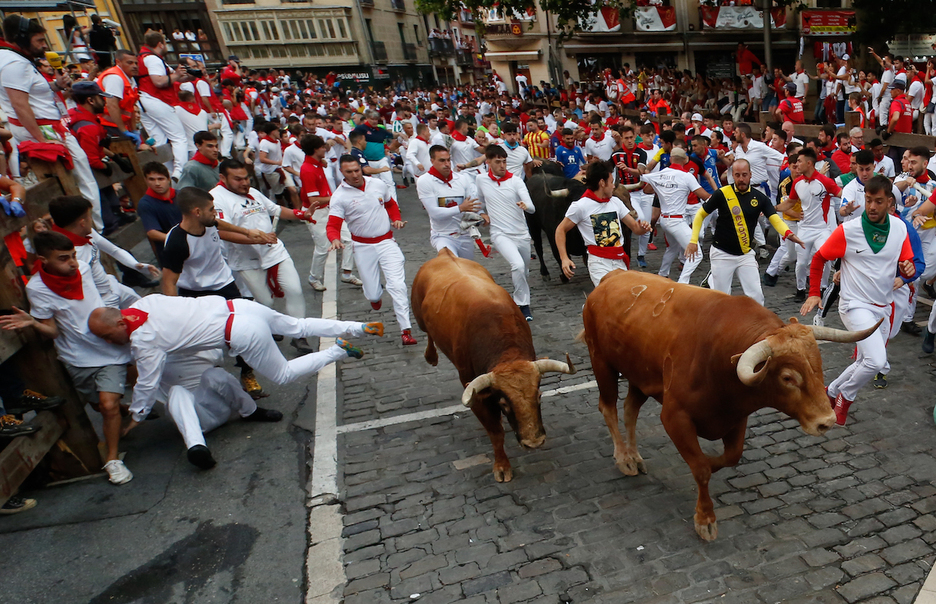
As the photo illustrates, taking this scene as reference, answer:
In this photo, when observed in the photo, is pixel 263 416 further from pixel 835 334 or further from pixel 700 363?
pixel 835 334

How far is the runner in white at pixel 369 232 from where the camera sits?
824 cm

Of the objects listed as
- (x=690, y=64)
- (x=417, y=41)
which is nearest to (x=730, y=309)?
(x=690, y=64)

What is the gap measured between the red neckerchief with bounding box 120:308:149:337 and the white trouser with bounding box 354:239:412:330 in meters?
3.31

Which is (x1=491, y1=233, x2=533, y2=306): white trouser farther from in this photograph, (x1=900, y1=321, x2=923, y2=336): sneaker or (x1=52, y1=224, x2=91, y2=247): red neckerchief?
(x1=52, y1=224, x2=91, y2=247): red neckerchief

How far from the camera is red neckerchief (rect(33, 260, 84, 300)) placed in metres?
5.29

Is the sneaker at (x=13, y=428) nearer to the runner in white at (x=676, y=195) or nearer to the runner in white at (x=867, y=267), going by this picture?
the runner in white at (x=867, y=267)

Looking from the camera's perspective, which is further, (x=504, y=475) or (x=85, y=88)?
(x=85, y=88)

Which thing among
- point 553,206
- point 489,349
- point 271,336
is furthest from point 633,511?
point 553,206

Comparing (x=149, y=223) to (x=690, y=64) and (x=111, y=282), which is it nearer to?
(x=111, y=282)

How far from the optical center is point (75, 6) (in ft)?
43.4

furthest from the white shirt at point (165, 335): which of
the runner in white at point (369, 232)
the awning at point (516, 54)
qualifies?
the awning at point (516, 54)

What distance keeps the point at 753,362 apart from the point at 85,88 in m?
10.4

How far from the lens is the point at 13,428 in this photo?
5086mm

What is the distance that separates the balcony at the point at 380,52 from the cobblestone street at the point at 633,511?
54.4 metres
